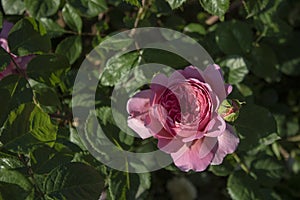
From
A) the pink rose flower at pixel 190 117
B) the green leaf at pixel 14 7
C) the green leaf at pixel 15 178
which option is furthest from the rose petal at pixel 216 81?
the green leaf at pixel 14 7

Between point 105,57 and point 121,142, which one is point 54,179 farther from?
point 105,57

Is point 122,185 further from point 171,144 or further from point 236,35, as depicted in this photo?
A: point 236,35

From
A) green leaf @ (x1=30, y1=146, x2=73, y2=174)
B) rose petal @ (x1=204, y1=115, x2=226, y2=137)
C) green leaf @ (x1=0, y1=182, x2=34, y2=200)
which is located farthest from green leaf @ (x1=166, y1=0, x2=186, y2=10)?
green leaf @ (x1=0, y1=182, x2=34, y2=200)

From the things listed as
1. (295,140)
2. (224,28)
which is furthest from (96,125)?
(295,140)

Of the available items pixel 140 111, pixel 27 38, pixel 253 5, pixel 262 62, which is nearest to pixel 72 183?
pixel 140 111

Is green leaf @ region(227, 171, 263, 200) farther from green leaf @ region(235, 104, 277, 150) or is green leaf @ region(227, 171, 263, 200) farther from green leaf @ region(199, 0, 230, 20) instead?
green leaf @ region(199, 0, 230, 20)

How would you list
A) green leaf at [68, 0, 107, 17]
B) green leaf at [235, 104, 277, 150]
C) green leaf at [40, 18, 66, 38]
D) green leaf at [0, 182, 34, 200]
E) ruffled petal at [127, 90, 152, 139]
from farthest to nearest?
green leaf at [40, 18, 66, 38]
green leaf at [68, 0, 107, 17]
green leaf at [235, 104, 277, 150]
ruffled petal at [127, 90, 152, 139]
green leaf at [0, 182, 34, 200]
